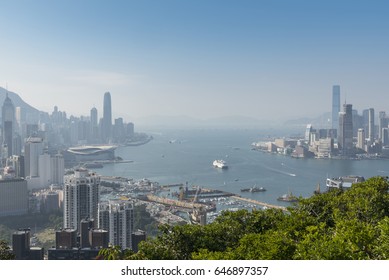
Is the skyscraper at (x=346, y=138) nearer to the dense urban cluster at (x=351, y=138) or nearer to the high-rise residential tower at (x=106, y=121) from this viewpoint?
the dense urban cluster at (x=351, y=138)

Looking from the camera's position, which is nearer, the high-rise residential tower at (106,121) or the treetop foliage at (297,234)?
the treetop foliage at (297,234)

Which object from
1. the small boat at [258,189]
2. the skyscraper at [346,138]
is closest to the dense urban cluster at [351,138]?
the skyscraper at [346,138]

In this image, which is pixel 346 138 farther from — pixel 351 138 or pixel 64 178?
pixel 64 178

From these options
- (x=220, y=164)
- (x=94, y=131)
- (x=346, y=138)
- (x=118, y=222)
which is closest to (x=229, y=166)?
(x=220, y=164)

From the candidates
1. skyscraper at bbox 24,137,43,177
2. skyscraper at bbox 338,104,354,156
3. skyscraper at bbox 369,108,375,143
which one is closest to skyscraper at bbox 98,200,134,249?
skyscraper at bbox 369,108,375,143

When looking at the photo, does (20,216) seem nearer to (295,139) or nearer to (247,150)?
(295,139)

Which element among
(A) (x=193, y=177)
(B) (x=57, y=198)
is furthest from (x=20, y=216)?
(A) (x=193, y=177)
